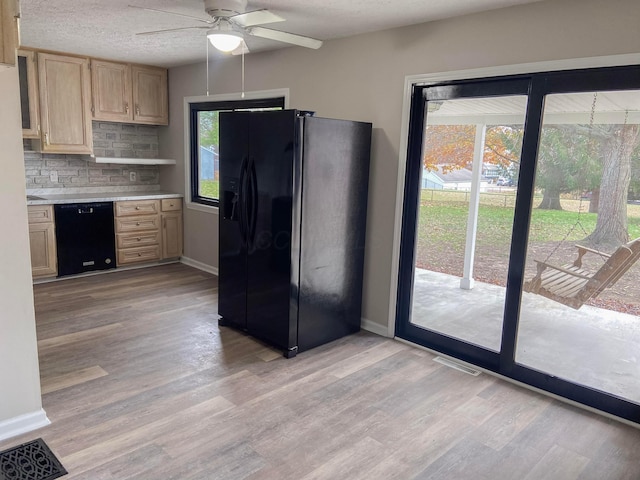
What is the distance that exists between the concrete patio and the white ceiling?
6.17 feet

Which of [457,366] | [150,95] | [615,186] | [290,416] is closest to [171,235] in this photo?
[150,95]

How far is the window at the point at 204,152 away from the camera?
17.9 ft

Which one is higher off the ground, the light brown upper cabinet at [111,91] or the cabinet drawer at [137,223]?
the light brown upper cabinet at [111,91]

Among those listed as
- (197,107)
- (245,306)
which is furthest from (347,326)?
Answer: (197,107)

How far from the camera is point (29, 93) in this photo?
4727 millimetres

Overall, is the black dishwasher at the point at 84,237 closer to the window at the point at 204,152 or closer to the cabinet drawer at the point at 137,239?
the cabinet drawer at the point at 137,239

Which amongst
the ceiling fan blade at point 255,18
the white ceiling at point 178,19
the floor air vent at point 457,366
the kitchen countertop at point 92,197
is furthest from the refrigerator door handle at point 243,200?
the kitchen countertop at point 92,197

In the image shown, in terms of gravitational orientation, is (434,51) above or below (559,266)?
above

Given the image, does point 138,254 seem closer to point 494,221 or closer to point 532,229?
point 494,221

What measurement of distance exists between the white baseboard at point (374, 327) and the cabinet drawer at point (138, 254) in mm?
3003

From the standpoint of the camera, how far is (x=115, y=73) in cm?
534

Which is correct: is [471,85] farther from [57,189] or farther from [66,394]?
[57,189]

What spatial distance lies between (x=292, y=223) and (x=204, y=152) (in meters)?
2.85

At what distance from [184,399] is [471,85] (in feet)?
8.94
